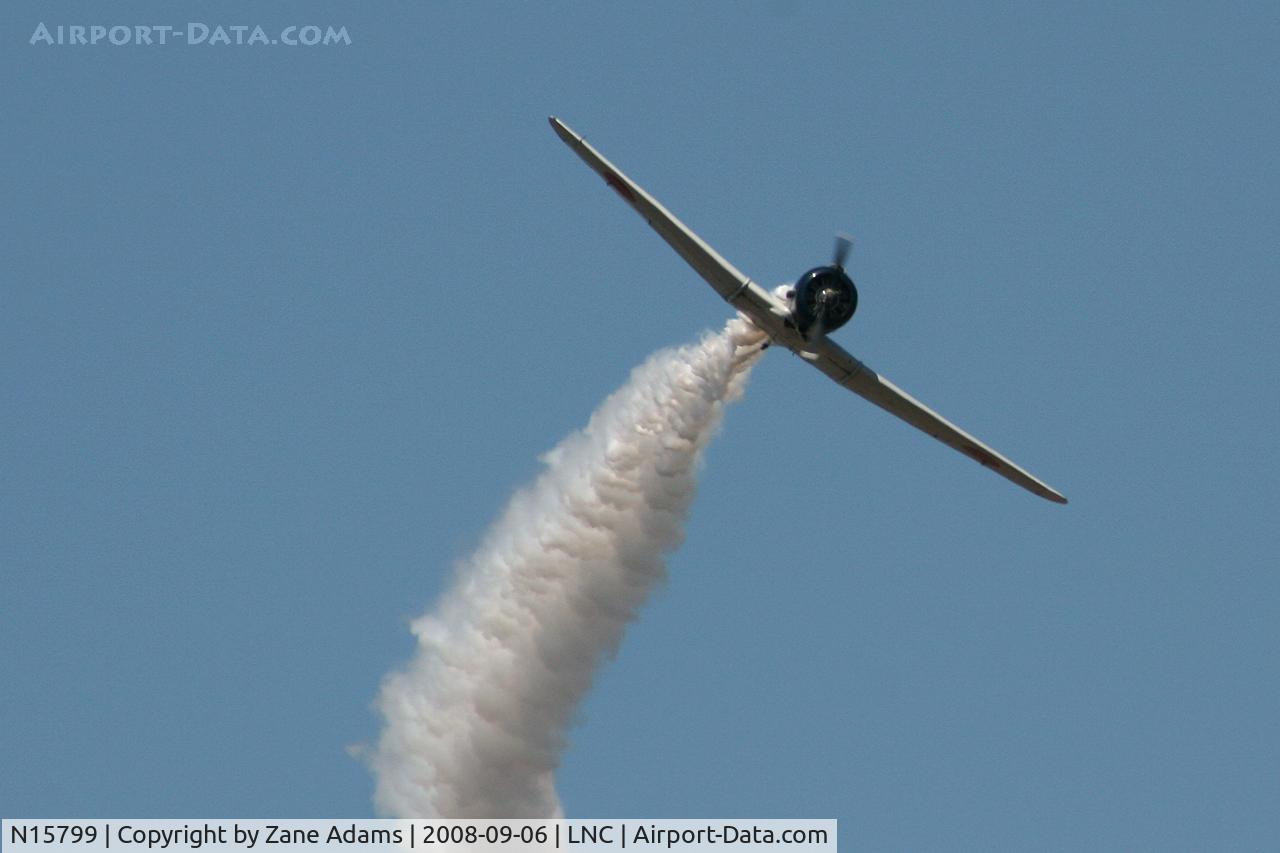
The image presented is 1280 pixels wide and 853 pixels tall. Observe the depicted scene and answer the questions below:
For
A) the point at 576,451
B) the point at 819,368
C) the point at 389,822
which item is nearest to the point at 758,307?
the point at 819,368

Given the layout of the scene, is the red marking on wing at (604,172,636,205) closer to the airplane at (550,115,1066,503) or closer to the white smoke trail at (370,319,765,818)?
the airplane at (550,115,1066,503)

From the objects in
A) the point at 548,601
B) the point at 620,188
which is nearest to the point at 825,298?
the point at 620,188

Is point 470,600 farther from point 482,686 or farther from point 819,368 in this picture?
point 819,368

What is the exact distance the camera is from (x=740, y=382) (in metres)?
72.1

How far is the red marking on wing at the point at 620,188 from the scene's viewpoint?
69438 mm

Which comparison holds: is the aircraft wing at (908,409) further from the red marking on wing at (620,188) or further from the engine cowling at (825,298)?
the red marking on wing at (620,188)

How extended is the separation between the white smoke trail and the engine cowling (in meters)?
2.55

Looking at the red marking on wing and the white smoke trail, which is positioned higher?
the red marking on wing

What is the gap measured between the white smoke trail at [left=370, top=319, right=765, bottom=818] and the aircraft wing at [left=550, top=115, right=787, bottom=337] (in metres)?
1.55

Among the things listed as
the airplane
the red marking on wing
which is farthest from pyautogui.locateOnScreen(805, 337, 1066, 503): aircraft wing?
the red marking on wing

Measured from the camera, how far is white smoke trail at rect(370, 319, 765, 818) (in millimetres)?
70375

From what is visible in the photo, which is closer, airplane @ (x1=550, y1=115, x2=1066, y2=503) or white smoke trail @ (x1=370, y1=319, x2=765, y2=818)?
airplane @ (x1=550, y1=115, x2=1066, y2=503)

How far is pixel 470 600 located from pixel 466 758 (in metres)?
3.59

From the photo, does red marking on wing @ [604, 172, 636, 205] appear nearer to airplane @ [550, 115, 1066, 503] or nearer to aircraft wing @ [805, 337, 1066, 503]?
airplane @ [550, 115, 1066, 503]
